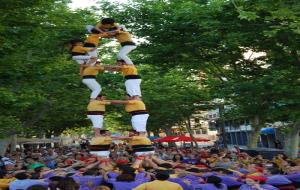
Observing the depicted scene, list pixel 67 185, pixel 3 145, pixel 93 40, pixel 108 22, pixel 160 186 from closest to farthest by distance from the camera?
pixel 67 185, pixel 160 186, pixel 108 22, pixel 93 40, pixel 3 145

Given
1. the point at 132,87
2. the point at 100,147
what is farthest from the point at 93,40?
the point at 100,147

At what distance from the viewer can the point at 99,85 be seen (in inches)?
518

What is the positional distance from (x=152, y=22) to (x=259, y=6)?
7973 millimetres

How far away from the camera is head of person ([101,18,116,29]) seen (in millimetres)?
12923

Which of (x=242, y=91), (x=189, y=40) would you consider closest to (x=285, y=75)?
(x=242, y=91)

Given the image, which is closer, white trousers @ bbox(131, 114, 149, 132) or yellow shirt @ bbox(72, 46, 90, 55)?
white trousers @ bbox(131, 114, 149, 132)

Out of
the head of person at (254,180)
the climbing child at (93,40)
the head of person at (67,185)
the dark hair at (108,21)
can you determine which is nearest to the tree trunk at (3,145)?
the climbing child at (93,40)

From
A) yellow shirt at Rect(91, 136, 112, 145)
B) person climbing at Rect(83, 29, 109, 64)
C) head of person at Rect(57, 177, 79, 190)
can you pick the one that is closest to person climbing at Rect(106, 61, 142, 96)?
person climbing at Rect(83, 29, 109, 64)

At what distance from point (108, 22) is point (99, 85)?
1802 millimetres

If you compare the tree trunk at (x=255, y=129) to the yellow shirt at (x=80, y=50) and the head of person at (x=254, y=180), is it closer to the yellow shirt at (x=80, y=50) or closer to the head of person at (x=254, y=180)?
the yellow shirt at (x=80, y=50)

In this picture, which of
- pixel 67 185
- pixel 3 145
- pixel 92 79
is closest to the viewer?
pixel 67 185

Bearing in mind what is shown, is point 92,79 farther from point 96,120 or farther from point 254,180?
point 254,180

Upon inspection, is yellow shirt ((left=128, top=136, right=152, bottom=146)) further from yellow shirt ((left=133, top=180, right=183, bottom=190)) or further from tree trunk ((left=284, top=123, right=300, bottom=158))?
tree trunk ((left=284, top=123, right=300, bottom=158))

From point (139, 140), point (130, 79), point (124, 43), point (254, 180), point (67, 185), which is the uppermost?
point (124, 43)
